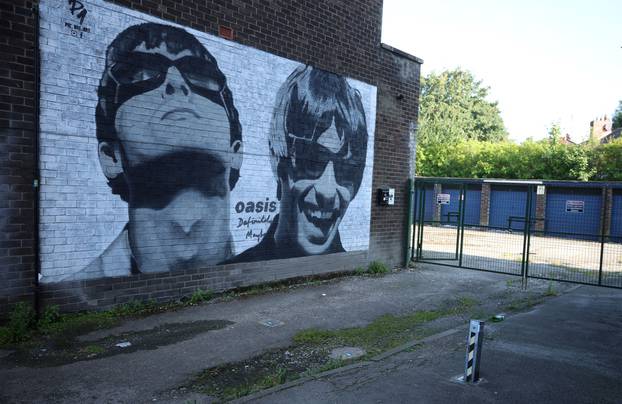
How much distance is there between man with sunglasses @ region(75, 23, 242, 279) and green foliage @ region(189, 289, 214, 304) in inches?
17.7

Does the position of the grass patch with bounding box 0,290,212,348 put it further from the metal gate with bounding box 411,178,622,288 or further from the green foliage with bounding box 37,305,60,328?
the metal gate with bounding box 411,178,622,288

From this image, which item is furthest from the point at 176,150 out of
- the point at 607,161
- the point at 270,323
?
→ the point at 607,161

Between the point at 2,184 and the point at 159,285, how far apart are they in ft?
8.63

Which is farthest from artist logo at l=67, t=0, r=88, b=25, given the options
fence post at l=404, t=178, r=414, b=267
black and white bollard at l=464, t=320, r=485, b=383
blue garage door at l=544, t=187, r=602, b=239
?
blue garage door at l=544, t=187, r=602, b=239

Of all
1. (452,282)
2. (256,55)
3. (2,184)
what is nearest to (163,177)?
(2,184)

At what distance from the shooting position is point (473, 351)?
4934mm

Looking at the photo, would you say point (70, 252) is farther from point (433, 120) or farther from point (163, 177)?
point (433, 120)

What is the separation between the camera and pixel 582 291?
10516 millimetres

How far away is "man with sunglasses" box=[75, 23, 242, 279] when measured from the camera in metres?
6.83

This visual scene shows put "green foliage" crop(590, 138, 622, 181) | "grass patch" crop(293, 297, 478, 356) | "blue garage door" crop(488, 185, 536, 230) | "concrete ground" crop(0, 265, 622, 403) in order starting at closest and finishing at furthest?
"concrete ground" crop(0, 265, 622, 403) → "grass patch" crop(293, 297, 478, 356) → "blue garage door" crop(488, 185, 536, 230) → "green foliage" crop(590, 138, 622, 181)

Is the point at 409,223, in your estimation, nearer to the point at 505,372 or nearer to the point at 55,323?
the point at 505,372

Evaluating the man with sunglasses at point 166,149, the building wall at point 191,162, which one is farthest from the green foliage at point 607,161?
the man with sunglasses at point 166,149

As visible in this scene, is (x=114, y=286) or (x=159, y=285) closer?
(x=114, y=286)

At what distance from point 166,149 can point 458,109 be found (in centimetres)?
4732
